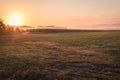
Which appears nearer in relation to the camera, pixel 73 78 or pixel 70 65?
pixel 73 78

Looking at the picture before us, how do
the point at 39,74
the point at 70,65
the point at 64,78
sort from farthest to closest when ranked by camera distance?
the point at 70,65 → the point at 39,74 → the point at 64,78

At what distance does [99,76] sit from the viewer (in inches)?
608

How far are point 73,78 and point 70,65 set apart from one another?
4.13 metres

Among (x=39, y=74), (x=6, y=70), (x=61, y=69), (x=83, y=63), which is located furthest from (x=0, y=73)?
(x=83, y=63)

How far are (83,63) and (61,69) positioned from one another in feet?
9.43

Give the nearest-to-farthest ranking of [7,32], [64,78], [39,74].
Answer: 1. [64,78]
2. [39,74]
3. [7,32]

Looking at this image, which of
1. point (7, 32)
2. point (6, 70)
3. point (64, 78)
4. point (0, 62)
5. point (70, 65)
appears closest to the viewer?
point (64, 78)

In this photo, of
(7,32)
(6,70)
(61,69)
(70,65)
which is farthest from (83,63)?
(7,32)

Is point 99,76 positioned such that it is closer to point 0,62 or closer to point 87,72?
point 87,72

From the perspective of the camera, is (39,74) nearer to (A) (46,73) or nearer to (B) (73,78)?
(A) (46,73)

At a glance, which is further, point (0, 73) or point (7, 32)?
point (7, 32)

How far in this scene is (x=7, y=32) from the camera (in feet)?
297

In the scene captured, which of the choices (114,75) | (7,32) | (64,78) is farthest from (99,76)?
(7,32)

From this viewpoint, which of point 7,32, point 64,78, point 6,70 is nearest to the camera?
point 64,78
